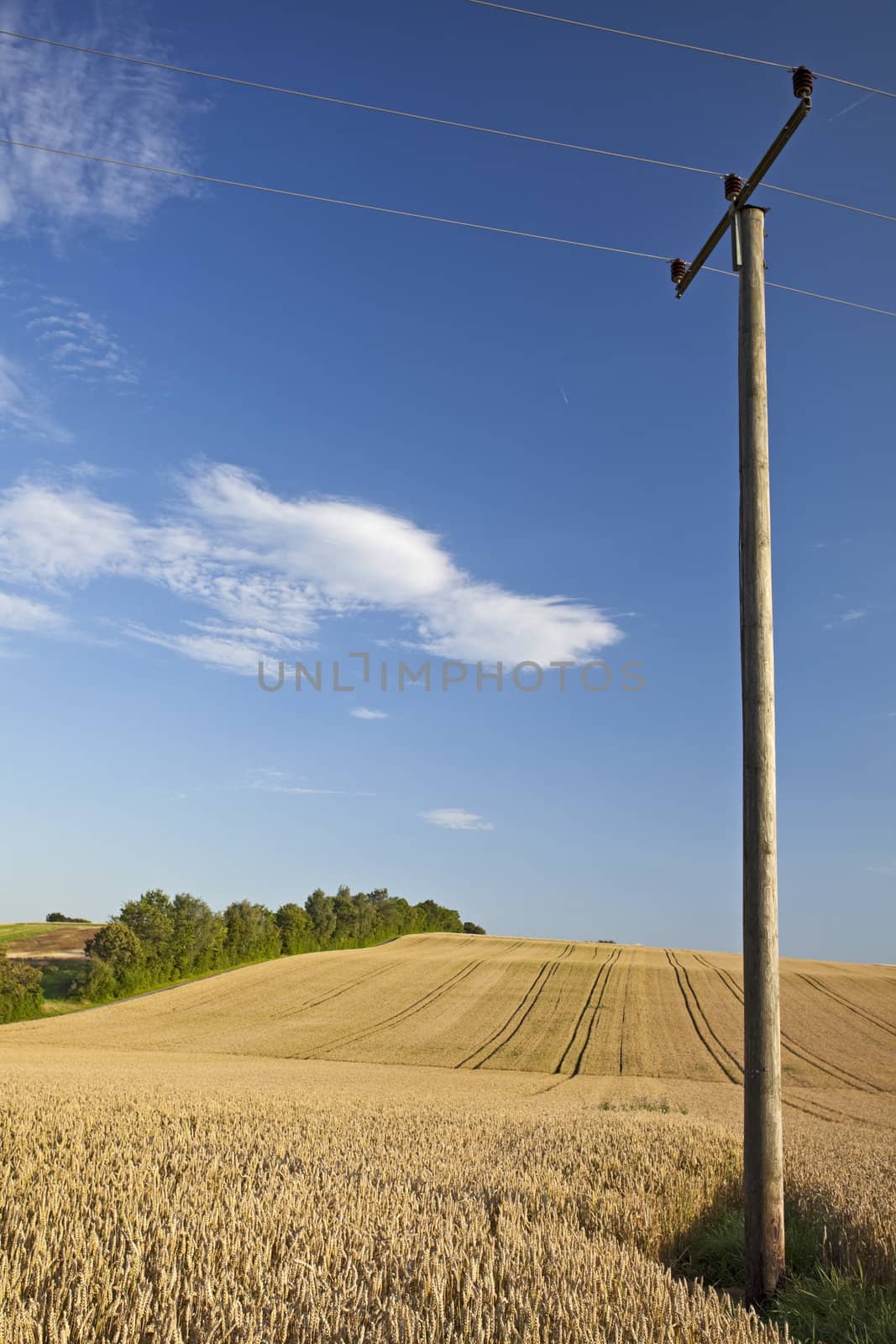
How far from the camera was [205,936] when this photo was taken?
292 ft

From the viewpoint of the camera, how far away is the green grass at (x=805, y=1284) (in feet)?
18.7

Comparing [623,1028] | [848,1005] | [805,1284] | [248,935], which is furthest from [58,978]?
[805,1284]

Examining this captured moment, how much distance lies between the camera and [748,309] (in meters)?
8.16

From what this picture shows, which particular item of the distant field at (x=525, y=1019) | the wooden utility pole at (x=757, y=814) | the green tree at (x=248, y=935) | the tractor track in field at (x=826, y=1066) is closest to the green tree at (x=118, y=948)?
the distant field at (x=525, y=1019)

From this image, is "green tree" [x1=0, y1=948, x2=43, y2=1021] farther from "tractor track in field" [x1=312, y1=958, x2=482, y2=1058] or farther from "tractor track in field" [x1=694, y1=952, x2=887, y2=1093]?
"tractor track in field" [x1=694, y1=952, x2=887, y2=1093]

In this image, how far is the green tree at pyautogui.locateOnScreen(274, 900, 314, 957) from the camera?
101875 millimetres

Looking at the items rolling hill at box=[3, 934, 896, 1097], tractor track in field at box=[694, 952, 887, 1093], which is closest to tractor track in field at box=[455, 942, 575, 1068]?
rolling hill at box=[3, 934, 896, 1097]

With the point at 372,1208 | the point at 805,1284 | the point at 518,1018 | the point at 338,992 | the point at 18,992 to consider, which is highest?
the point at 372,1208

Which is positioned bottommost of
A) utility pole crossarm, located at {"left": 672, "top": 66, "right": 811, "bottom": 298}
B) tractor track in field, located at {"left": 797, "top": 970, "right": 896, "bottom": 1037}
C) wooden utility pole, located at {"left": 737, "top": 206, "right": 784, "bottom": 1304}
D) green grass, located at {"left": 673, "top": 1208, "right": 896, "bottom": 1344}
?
tractor track in field, located at {"left": 797, "top": 970, "right": 896, "bottom": 1037}

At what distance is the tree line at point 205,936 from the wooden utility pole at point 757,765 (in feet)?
243

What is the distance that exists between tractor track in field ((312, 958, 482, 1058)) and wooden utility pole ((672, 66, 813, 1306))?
37.8 m

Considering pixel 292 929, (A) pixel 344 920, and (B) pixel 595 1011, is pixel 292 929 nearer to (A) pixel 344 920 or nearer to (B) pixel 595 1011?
(A) pixel 344 920

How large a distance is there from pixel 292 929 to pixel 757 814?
101 m

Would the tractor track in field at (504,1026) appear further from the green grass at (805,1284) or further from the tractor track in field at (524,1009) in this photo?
the green grass at (805,1284)
